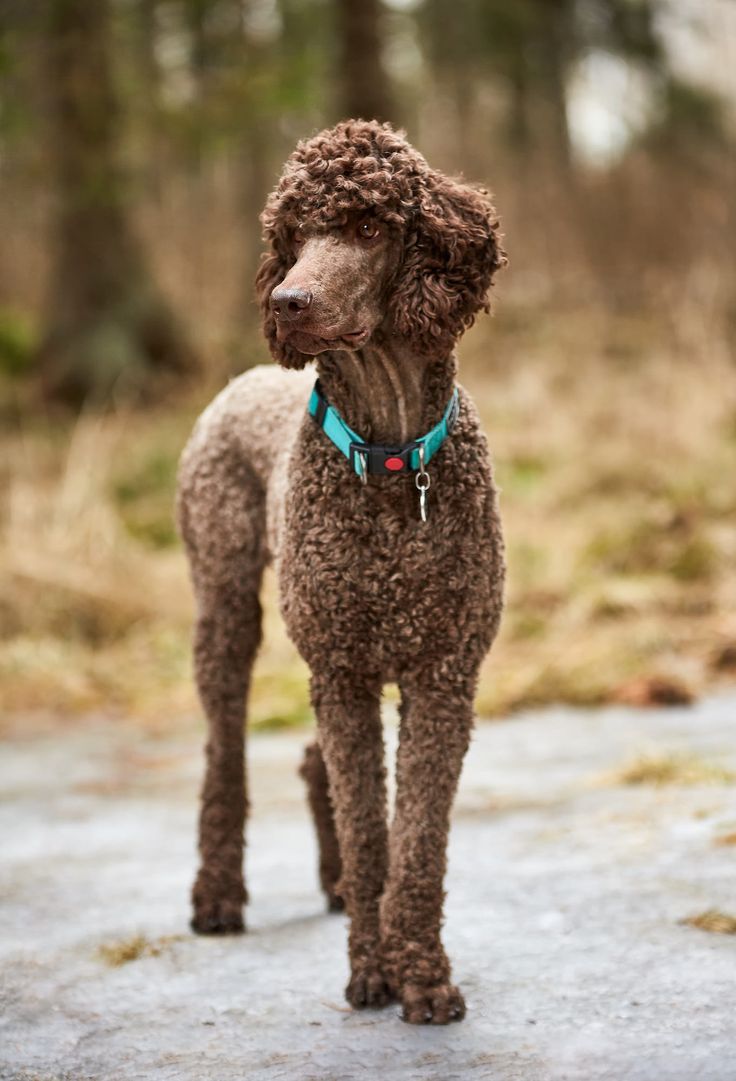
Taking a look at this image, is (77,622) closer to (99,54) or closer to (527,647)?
(527,647)

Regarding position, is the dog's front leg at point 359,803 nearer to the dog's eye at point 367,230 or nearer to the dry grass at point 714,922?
the dry grass at point 714,922

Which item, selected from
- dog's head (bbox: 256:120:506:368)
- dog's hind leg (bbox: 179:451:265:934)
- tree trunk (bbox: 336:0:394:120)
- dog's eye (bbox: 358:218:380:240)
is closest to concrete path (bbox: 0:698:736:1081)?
dog's hind leg (bbox: 179:451:265:934)

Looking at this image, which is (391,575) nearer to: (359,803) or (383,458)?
(383,458)

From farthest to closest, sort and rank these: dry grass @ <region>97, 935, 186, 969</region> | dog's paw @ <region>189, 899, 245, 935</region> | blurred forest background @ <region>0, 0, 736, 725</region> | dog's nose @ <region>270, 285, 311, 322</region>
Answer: blurred forest background @ <region>0, 0, 736, 725</region> < dog's paw @ <region>189, 899, 245, 935</region> < dry grass @ <region>97, 935, 186, 969</region> < dog's nose @ <region>270, 285, 311, 322</region>

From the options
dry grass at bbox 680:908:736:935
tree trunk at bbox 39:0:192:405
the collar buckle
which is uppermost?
tree trunk at bbox 39:0:192:405

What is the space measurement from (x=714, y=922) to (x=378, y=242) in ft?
5.87

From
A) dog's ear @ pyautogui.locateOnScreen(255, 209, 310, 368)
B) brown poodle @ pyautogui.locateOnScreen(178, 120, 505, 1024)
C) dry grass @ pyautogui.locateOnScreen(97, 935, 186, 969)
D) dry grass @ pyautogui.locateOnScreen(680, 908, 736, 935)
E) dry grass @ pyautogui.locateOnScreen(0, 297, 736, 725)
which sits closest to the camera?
brown poodle @ pyautogui.locateOnScreen(178, 120, 505, 1024)

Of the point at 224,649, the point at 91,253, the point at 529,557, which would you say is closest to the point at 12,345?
the point at 91,253

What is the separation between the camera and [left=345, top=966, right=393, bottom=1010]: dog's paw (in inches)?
117

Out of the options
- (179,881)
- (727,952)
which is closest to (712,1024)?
(727,952)

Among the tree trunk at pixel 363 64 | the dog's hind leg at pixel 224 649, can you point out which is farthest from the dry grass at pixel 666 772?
the tree trunk at pixel 363 64

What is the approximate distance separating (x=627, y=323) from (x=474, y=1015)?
34.9 ft

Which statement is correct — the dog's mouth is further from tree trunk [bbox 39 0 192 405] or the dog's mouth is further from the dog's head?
tree trunk [bbox 39 0 192 405]

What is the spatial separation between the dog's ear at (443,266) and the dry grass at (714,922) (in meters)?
1.53
